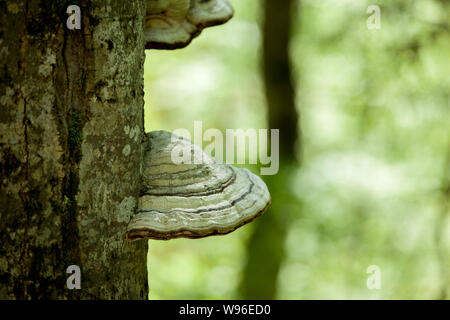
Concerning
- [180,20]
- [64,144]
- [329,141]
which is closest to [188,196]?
[64,144]

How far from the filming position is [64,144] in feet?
5.13

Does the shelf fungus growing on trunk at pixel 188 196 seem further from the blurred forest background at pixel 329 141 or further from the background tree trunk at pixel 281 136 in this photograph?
the background tree trunk at pixel 281 136

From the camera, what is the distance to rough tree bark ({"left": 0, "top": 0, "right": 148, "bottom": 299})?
4.94 ft

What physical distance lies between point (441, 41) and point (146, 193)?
531 cm

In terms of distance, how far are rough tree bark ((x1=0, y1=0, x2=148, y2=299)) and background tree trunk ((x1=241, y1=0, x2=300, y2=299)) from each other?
479 cm

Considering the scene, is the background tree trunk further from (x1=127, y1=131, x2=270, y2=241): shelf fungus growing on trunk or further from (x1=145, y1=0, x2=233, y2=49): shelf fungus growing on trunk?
→ (x1=127, y1=131, x2=270, y2=241): shelf fungus growing on trunk

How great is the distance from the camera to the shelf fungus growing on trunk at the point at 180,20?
6.98 feet

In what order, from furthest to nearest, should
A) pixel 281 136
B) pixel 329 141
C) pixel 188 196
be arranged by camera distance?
pixel 329 141 < pixel 281 136 < pixel 188 196

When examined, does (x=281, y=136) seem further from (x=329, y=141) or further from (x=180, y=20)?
(x=180, y=20)

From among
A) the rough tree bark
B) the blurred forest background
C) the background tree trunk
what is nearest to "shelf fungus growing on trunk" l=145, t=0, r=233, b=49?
the rough tree bark

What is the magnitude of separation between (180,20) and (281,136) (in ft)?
15.2

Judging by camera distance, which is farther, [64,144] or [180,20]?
[180,20]

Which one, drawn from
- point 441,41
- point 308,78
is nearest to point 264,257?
point 441,41

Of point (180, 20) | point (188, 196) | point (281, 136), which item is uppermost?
point (180, 20)
